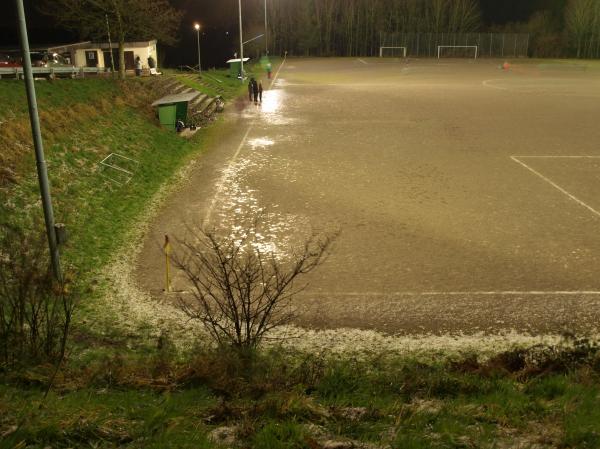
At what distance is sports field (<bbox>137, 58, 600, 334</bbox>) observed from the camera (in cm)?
1029

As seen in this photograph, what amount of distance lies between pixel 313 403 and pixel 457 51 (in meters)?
84.9

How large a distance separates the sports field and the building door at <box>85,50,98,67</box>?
20909 mm

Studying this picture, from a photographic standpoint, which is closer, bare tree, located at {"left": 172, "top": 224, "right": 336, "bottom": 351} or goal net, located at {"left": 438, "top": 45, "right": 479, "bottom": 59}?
bare tree, located at {"left": 172, "top": 224, "right": 336, "bottom": 351}

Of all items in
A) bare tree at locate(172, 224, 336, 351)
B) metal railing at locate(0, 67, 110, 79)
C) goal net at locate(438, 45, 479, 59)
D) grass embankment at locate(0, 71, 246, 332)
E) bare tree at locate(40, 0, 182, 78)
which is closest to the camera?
bare tree at locate(172, 224, 336, 351)

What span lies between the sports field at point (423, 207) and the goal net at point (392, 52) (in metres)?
54.1

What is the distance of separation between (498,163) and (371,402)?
1616cm

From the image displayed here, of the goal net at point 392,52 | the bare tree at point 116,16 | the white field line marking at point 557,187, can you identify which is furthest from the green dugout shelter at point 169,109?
the goal net at point 392,52

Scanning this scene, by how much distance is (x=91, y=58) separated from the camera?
46.5m

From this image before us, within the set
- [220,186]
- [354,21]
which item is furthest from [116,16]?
[354,21]

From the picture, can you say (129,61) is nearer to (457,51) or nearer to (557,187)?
(557,187)

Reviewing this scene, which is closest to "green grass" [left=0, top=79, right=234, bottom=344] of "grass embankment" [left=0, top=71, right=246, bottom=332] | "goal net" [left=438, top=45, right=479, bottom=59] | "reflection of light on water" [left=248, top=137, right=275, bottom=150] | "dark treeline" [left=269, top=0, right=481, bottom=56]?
"grass embankment" [left=0, top=71, right=246, bottom=332]

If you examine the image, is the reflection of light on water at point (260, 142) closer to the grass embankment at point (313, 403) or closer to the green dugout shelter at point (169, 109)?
the green dugout shelter at point (169, 109)

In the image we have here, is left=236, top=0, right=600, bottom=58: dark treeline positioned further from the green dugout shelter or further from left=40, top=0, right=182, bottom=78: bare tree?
the green dugout shelter

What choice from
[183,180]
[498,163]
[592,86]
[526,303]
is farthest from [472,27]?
[526,303]
